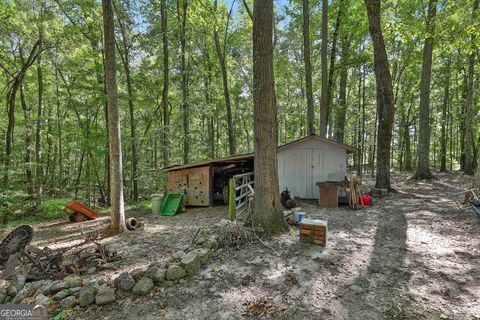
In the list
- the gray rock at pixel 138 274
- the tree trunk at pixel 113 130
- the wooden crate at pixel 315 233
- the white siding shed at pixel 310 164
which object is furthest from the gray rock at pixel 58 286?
the white siding shed at pixel 310 164

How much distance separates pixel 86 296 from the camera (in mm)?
2971

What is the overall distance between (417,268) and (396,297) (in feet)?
3.37

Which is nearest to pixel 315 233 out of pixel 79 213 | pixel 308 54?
pixel 79 213

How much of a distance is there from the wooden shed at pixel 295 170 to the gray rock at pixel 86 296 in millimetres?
6251

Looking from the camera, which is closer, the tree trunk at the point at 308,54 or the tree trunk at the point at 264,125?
the tree trunk at the point at 264,125

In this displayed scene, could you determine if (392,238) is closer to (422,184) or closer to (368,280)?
(368,280)

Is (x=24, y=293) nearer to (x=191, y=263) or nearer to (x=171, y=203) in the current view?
(x=191, y=263)

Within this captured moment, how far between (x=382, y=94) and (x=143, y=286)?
1010 cm

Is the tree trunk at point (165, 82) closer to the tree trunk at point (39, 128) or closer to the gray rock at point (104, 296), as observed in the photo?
the tree trunk at point (39, 128)

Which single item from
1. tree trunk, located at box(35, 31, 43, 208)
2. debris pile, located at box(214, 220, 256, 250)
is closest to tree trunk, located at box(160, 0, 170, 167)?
tree trunk, located at box(35, 31, 43, 208)

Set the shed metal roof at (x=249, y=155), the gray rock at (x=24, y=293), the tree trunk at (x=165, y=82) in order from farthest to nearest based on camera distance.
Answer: the tree trunk at (x=165, y=82)
the shed metal roof at (x=249, y=155)
the gray rock at (x=24, y=293)

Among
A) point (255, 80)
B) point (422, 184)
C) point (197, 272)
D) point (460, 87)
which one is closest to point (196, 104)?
point (255, 80)

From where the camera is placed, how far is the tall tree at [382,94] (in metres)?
8.90

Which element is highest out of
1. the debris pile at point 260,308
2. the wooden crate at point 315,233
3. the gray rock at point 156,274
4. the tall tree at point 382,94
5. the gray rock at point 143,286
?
the tall tree at point 382,94
